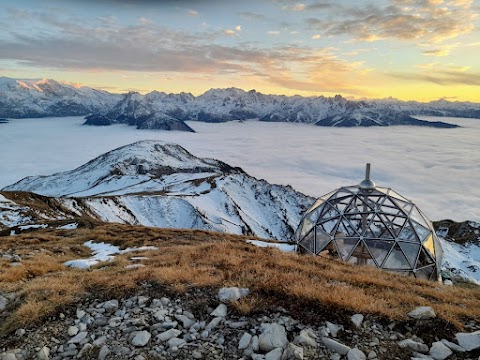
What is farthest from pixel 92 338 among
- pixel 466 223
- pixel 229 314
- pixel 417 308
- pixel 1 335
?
pixel 466 223

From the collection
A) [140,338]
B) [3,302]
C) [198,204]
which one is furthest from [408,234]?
[198,204]

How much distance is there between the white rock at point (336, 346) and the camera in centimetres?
682

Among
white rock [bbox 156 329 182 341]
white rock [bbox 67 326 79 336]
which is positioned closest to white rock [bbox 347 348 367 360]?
white rock [bbox 156 329 182 341]

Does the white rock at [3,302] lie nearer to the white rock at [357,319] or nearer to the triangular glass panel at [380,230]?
the white rock at [357,319]

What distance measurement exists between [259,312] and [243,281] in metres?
2.34

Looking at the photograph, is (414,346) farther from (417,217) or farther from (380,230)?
(380,230)

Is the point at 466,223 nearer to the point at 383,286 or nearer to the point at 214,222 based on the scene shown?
the point at 214,222

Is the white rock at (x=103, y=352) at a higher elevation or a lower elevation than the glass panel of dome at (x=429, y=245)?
higher

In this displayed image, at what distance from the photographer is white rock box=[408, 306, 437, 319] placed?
8.12 meters

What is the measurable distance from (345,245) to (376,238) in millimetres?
2139

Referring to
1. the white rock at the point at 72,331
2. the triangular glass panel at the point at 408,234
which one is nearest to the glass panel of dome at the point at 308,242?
the triangular glass panel at the point at 408,234

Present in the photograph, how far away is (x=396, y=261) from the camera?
816 inches

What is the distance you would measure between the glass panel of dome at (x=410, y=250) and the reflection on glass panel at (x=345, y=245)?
8.97ft

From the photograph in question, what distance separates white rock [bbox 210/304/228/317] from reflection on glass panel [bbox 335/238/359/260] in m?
14.5
